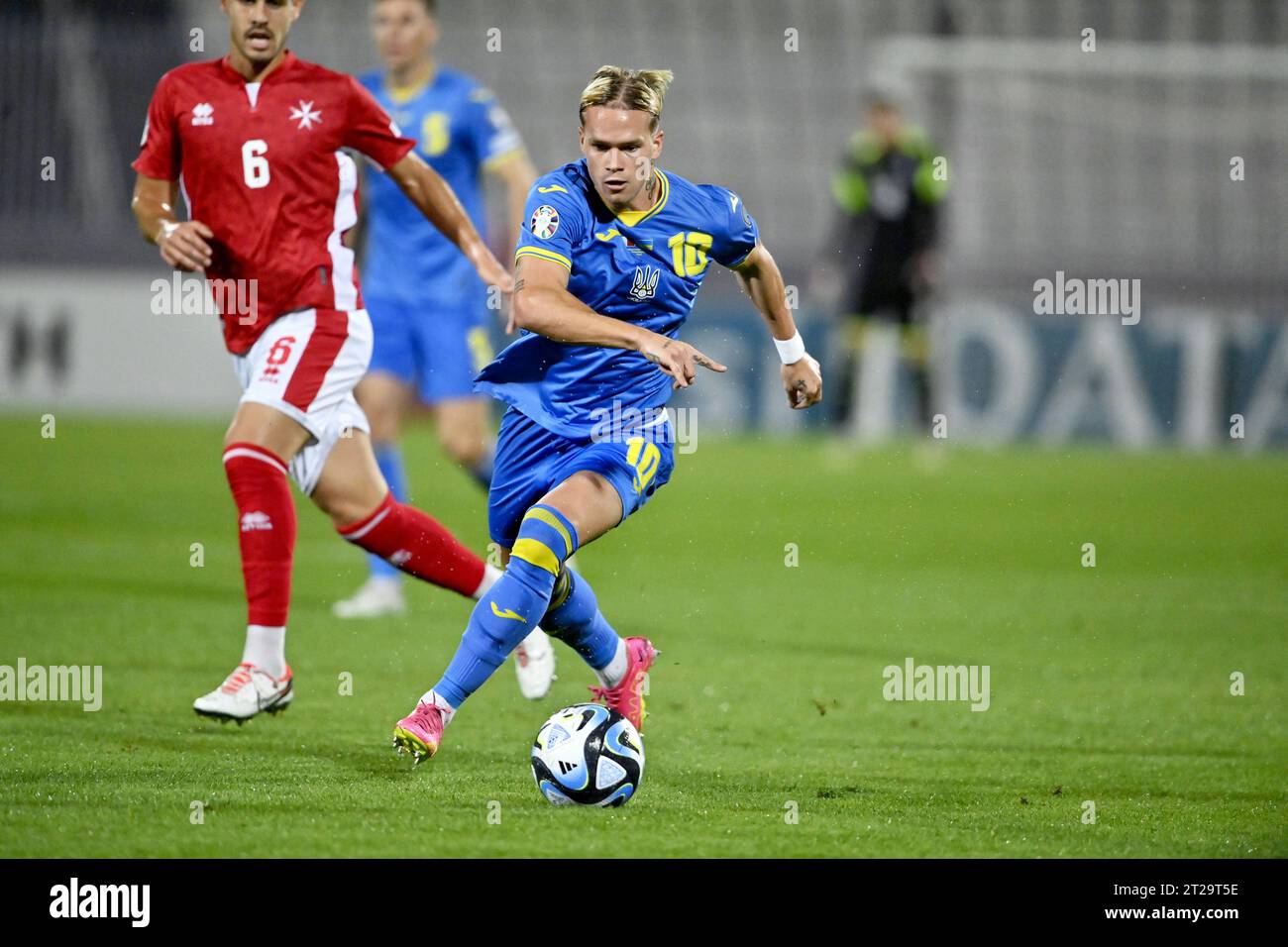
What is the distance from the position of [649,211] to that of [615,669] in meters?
1.34

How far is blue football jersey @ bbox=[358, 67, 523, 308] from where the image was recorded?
8.30 metres

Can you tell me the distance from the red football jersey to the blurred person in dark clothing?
10361 mm

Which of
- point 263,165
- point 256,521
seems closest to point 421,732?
point 256,521

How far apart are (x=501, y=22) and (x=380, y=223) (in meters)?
12.3

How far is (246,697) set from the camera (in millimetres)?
5457

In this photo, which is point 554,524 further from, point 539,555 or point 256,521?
point 256,521

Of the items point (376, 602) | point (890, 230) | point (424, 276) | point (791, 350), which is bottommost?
point (376, 602)

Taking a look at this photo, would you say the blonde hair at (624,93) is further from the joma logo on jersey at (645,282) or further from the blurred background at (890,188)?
the blurred background at (890,188)

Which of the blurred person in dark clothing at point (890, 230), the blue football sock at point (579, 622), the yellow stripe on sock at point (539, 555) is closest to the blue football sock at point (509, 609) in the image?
the yellow stripe on sock at point (539, 555)

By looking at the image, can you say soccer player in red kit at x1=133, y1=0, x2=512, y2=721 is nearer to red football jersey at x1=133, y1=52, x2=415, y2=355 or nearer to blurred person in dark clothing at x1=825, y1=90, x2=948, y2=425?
red football jersey at x1=133, y1=52, x2=415, y2=355

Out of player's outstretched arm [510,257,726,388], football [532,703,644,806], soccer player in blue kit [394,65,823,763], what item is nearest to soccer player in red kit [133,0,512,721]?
soccer player in blue kit [394,65,823,763]

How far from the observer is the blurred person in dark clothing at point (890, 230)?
52.6 ft

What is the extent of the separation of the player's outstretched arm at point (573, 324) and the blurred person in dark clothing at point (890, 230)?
11.2 m
